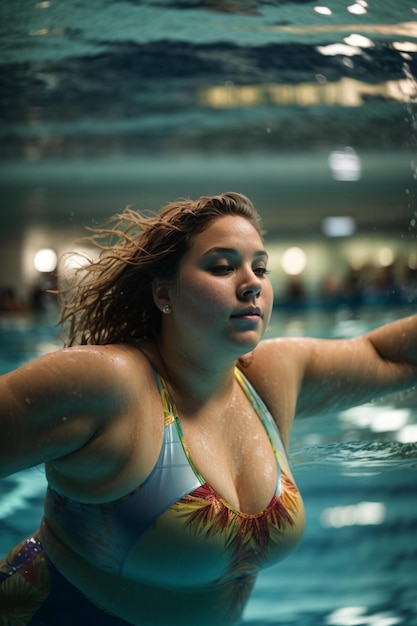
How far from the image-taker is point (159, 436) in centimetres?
116

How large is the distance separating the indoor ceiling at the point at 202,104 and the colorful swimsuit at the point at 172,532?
0.56m

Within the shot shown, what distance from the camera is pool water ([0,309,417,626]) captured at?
5.88 feet

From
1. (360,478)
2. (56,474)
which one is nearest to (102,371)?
(56,474)

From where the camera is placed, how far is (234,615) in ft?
4.42

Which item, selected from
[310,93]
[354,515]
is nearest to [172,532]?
[354,515]

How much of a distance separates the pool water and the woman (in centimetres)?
44

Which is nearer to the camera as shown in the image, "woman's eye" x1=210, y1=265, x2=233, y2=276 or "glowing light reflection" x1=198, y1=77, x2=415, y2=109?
"woman's eye" x1=210, y1=265, x2=233, y2=276

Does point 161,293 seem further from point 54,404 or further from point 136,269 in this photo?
point 54,404

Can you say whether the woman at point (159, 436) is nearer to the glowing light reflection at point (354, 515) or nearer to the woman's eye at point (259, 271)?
the woman's eye at point (259, 271)

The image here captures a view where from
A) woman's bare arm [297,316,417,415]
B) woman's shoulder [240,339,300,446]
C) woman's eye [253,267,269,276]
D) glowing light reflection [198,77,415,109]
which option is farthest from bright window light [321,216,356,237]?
woman's eye [253,267,269,276]

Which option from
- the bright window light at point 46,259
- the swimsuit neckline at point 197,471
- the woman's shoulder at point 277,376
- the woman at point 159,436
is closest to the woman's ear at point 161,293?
the woman at point 159,436

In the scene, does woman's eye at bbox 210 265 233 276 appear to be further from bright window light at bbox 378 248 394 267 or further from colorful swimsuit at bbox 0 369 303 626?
bright window light at bbox 378 248 394 267

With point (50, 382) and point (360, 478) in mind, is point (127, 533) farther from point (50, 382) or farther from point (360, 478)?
point (360, 478)

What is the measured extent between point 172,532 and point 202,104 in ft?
3.98
